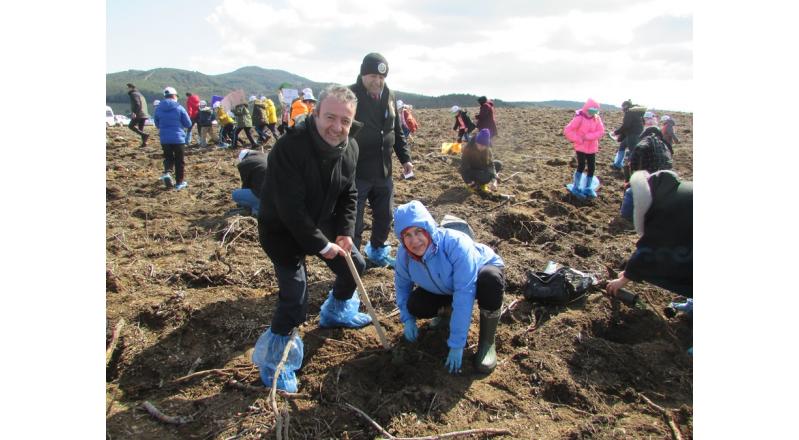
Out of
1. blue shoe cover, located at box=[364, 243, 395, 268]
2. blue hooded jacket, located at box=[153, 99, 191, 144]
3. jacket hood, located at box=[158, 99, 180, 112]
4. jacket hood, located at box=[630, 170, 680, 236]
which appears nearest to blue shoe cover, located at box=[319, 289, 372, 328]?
blue shoe cover, located at box=[364, 243, 395, 268]

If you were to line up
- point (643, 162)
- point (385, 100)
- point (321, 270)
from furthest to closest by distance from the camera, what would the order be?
point (643, 162) < point (321, 270) < point (385, 100)

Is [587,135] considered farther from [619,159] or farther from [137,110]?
[137,110]

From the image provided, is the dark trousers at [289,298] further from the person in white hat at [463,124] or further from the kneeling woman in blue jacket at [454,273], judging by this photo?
the person in white hat at [463,124]

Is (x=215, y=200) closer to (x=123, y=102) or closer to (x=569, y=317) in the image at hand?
(x=569, y=317)

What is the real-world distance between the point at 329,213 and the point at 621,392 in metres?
2.20

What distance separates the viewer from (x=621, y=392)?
2.85 meters

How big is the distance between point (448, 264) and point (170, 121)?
22.9 feet

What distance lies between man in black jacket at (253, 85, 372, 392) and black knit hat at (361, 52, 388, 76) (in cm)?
116

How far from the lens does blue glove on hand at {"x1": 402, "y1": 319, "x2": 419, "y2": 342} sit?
3.25 m

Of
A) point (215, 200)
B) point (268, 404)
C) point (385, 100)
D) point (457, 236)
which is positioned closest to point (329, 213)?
point (457, 236)

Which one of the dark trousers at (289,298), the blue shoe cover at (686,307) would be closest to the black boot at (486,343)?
the dark trousers at (289,298)

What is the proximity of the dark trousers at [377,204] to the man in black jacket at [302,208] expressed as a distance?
3.60ft

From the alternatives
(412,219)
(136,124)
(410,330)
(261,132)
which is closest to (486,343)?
(410,330)

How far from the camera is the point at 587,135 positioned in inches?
289
